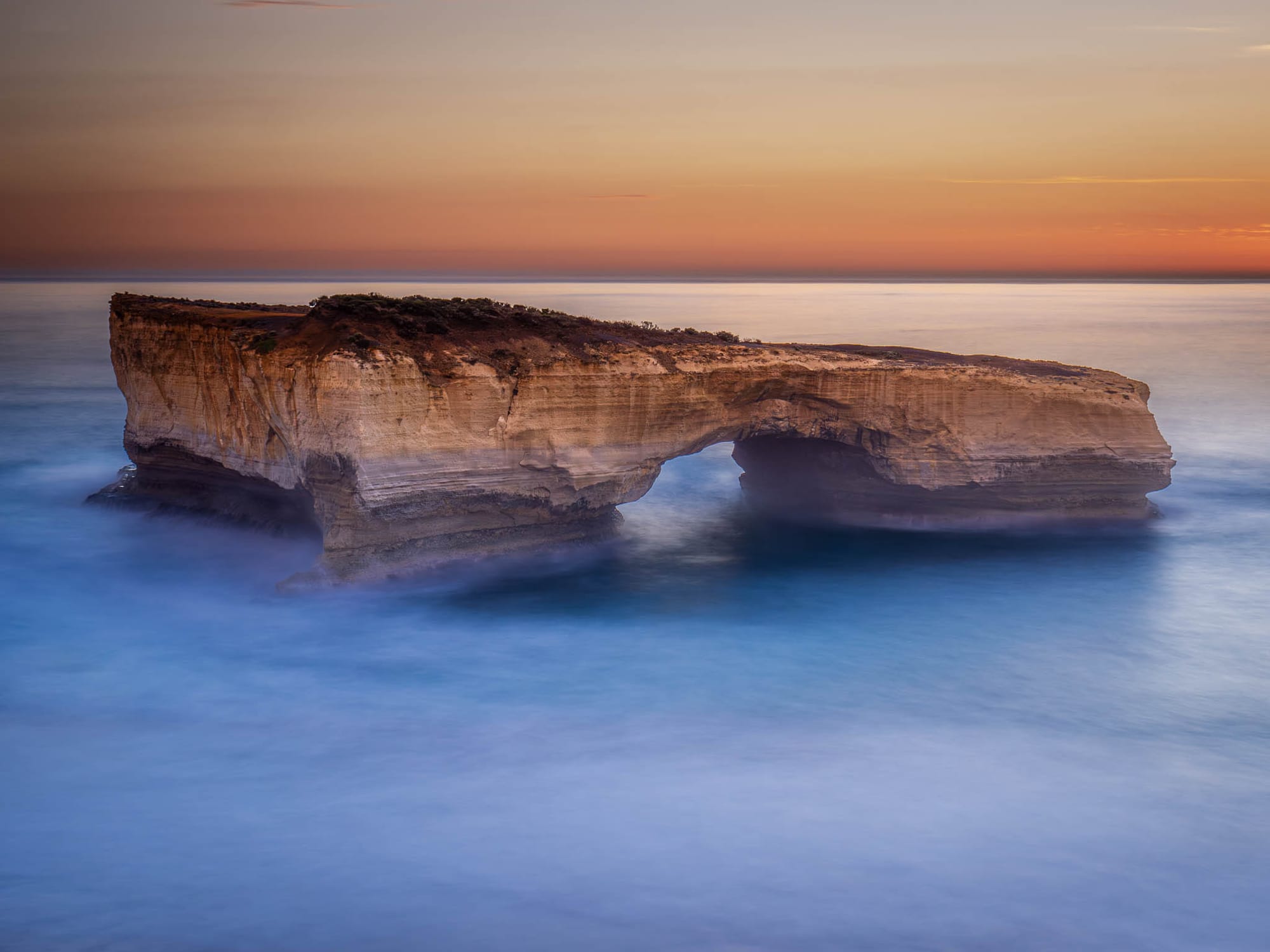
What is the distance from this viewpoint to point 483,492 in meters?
17.6

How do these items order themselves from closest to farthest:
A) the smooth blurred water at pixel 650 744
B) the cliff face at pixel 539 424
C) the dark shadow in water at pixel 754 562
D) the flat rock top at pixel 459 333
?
1. the smooth blurred water at pixel 650 744
2. the cliff face at pixel 539 424
3. the flat rock top at pixel 459 333
4. the dark shadow in water at pixel 754 562

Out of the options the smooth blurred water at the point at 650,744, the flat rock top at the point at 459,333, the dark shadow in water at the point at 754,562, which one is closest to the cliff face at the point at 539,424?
the flat rock top at the point at 459,333

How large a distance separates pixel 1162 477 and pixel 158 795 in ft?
61.9

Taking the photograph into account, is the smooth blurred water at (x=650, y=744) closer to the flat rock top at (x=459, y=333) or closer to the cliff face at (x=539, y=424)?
the cliff face at (x=539, y=424)

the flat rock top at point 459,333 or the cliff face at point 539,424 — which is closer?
the cliff face at point 539,424

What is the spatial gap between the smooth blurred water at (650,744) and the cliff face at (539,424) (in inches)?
43.3

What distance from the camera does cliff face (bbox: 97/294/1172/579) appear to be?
1680 centimetres

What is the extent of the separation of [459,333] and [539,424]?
207 centimetres

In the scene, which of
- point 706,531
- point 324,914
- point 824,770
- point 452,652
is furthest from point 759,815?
point 706,531

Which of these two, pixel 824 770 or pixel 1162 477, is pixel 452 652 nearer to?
pixel 824 770

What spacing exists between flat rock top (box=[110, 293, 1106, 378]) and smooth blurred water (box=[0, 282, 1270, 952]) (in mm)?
3788

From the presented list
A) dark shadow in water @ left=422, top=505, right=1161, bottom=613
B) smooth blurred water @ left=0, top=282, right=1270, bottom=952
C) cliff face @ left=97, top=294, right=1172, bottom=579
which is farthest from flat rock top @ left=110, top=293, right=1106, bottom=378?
smooth blurred water @ left=0, top=282, right=1270, bottom=952

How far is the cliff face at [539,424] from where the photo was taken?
16.8 m

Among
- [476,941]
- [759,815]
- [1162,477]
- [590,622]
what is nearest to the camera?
[476,941]
